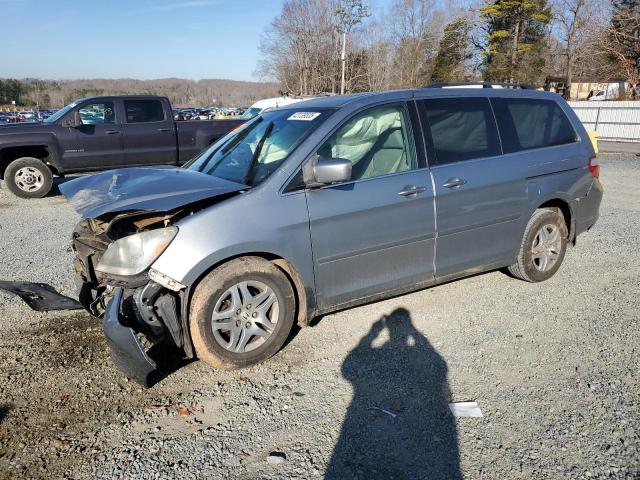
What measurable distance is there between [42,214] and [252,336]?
6.76 m

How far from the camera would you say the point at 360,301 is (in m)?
3.79

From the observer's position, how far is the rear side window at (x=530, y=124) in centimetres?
444

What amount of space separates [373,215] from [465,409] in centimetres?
148

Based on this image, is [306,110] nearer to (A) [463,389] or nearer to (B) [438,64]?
(A) [463,389]

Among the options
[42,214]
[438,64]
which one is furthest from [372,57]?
[42,214]

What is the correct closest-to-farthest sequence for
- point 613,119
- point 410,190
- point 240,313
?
1. point 240,313
2. point 410,190
3. point 613,119

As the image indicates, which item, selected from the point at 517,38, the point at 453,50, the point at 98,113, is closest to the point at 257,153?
the point at 98,113

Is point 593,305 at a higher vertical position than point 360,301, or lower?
lower

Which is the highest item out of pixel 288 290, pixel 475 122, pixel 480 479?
pixel 475 122

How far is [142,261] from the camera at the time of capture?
3068mm

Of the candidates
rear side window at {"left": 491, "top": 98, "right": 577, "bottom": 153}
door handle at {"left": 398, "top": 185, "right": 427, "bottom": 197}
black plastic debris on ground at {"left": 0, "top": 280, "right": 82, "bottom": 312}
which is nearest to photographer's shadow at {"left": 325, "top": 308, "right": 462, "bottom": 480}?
door handle at {"left": 398, "top": 185, "right": 427, "bottom": 197}

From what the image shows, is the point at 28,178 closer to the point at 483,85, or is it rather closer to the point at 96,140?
the point at 96,140

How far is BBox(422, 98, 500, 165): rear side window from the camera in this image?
4.02m

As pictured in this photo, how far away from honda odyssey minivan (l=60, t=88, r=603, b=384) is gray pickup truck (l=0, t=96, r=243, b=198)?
6.63 metres
